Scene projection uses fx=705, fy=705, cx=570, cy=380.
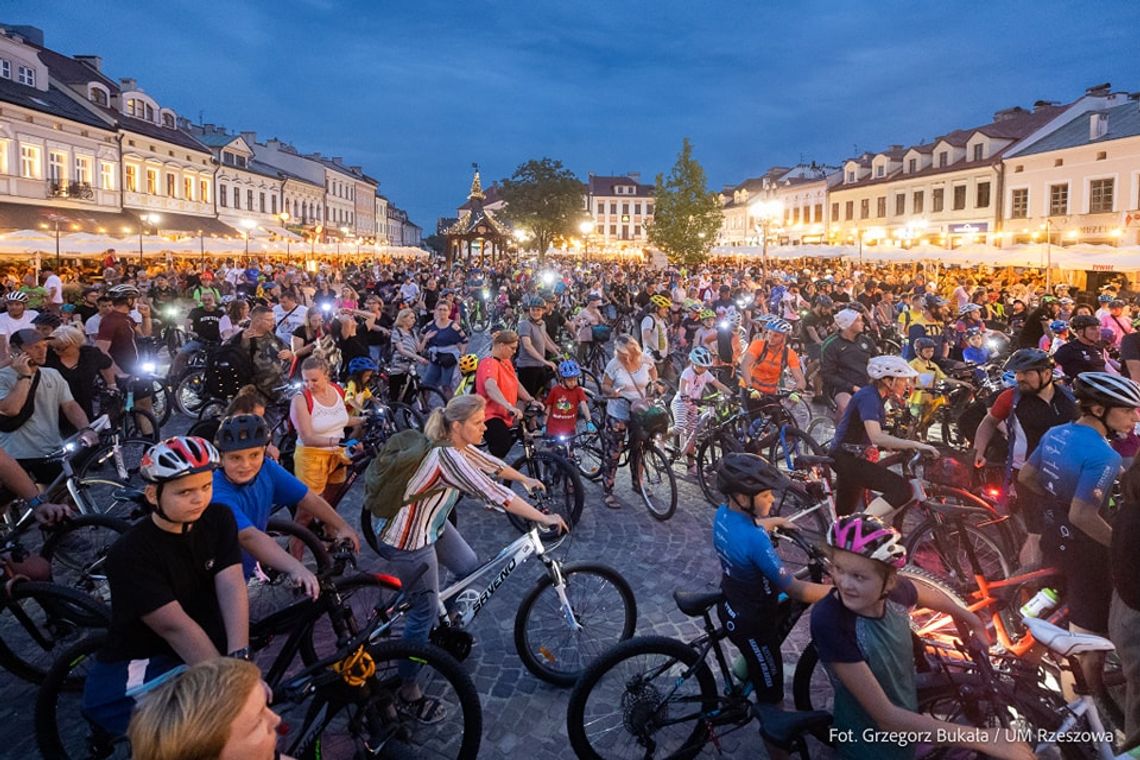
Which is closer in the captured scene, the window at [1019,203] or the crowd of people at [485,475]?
the crowd of people at [485,475]

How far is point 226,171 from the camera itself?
48125mm

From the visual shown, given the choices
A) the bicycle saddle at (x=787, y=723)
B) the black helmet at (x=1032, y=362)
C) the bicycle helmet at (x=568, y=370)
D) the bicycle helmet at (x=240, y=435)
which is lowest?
the bicycle saddle at (x=787, y=723)

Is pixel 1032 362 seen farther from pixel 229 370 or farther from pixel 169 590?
pixel 229 370

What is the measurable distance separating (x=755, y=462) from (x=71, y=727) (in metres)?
3.86

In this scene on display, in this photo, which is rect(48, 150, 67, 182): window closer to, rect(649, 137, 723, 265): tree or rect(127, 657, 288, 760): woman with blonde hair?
rect(649, 137, 723, 265): tree

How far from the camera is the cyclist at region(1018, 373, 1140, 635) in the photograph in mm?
3674

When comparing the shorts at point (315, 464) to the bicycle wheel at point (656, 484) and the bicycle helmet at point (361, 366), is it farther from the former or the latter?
the bicycle wheel at point (656, 484)

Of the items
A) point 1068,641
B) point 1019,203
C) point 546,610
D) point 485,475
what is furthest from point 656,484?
point 1019,203

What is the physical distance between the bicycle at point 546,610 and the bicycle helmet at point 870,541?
1.91 meters

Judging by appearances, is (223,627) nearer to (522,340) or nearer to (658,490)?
(658,490)

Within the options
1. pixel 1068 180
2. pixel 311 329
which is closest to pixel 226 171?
pixel 311 329

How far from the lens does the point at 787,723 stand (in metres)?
2.79

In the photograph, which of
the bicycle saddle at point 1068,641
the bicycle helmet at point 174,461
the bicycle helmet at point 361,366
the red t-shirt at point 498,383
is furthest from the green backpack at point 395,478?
the bicycle helmet at point 361,366

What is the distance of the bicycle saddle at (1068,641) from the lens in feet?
9.30
